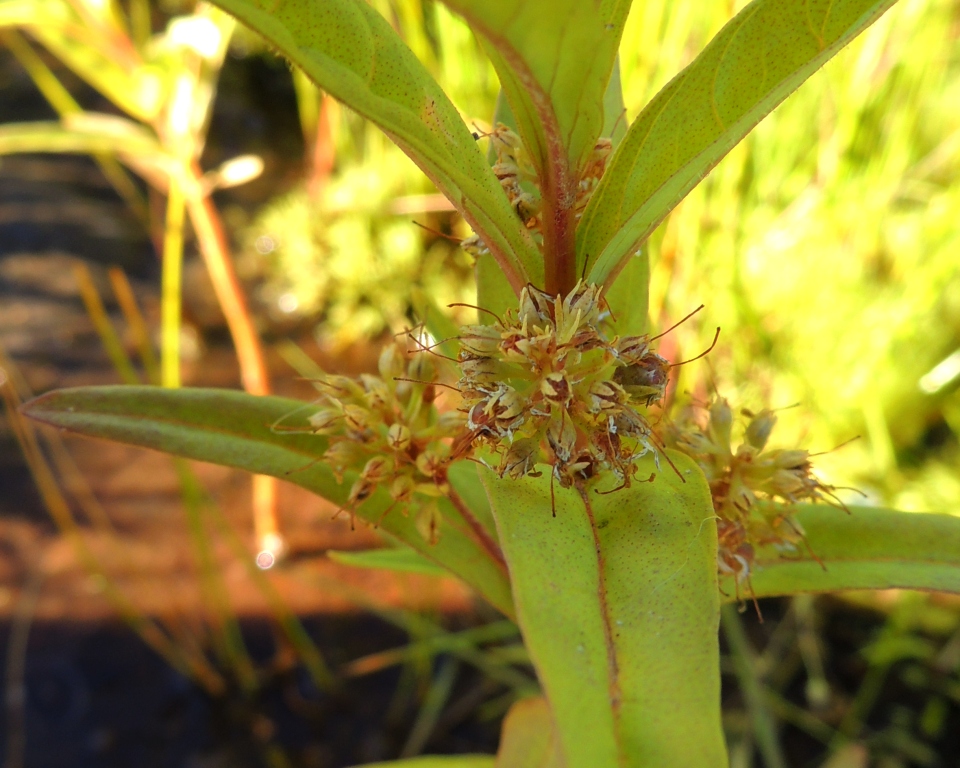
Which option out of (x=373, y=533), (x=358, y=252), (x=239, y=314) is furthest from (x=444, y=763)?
(x=358, y=252)

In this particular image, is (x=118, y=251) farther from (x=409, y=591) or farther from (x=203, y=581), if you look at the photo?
(x=409, y=591)

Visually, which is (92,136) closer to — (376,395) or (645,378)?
(376,395)

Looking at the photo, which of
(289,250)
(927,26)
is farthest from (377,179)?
(927,26)

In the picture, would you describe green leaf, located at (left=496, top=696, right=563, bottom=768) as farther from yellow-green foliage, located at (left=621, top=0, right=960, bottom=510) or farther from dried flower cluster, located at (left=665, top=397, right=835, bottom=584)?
yellow-green foliage, located at (left=621, top=0, right=960, bottom=510)

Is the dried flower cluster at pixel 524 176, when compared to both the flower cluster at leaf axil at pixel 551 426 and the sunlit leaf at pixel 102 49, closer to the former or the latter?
the flower cluster at leaf axil at pixel 551 426

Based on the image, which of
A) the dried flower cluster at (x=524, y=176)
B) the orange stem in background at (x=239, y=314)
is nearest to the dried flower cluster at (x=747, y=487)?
the dried flower cluster at (x=524, y=176)

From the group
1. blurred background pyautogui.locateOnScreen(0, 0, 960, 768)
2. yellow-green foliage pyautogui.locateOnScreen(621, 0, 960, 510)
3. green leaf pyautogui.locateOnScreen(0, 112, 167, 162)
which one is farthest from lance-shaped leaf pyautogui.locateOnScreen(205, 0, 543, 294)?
yellow-green foliage pyautogui.locateOnScreen(621, 0, 960, 510)
